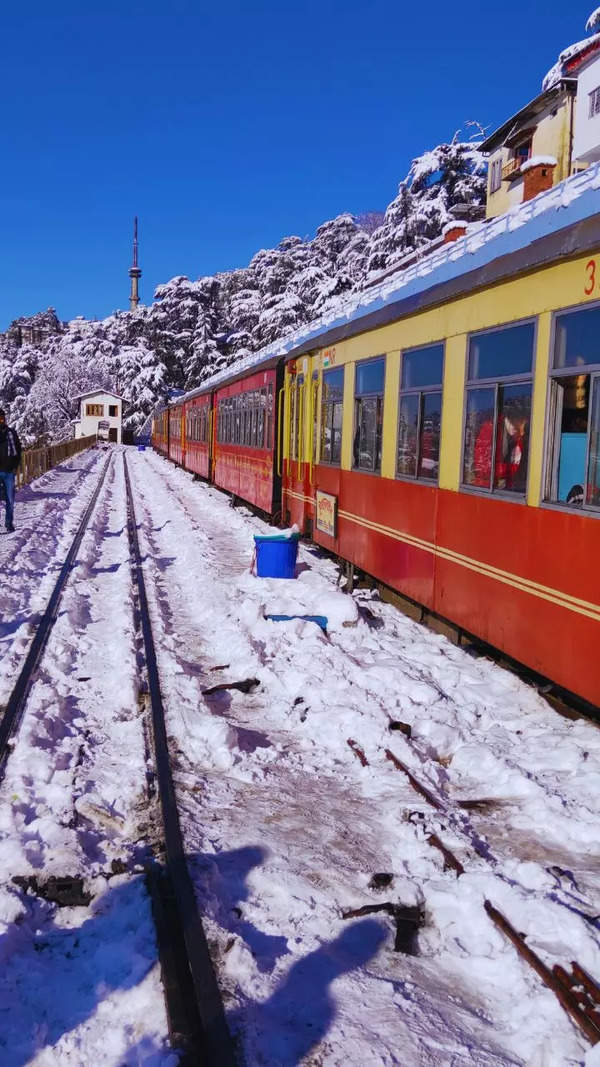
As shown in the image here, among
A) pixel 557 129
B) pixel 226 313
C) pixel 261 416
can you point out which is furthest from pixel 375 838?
pixel 226 313

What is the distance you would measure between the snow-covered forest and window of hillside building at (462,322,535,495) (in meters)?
28.9

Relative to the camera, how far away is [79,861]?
13.0ft

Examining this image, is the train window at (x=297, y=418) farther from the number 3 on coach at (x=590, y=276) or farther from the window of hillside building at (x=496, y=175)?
the window of hillside building at (x=496, y=175)

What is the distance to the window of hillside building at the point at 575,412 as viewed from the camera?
5.15m

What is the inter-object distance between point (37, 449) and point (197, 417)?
5.92 m

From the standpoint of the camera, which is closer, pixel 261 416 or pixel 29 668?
pixel 29 668

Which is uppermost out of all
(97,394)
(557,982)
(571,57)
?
(571,57)

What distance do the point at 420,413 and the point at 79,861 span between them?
5.40 m

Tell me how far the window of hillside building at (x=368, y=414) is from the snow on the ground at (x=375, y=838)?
2.29m

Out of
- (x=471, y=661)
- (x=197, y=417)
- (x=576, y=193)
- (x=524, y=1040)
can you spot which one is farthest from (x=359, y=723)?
(x=197, y=417)

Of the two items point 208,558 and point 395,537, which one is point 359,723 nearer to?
point 395,537

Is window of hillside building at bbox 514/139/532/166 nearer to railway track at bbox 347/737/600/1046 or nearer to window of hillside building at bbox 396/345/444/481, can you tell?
window of hillside building at bbox 396/345/444/481

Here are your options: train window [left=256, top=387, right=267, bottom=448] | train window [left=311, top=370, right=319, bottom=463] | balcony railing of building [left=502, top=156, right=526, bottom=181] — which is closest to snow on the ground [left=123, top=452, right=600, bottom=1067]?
train window [left=311, top=370, right=319, bottom=463]

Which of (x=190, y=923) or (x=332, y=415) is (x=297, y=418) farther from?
(x=190, y=923)
